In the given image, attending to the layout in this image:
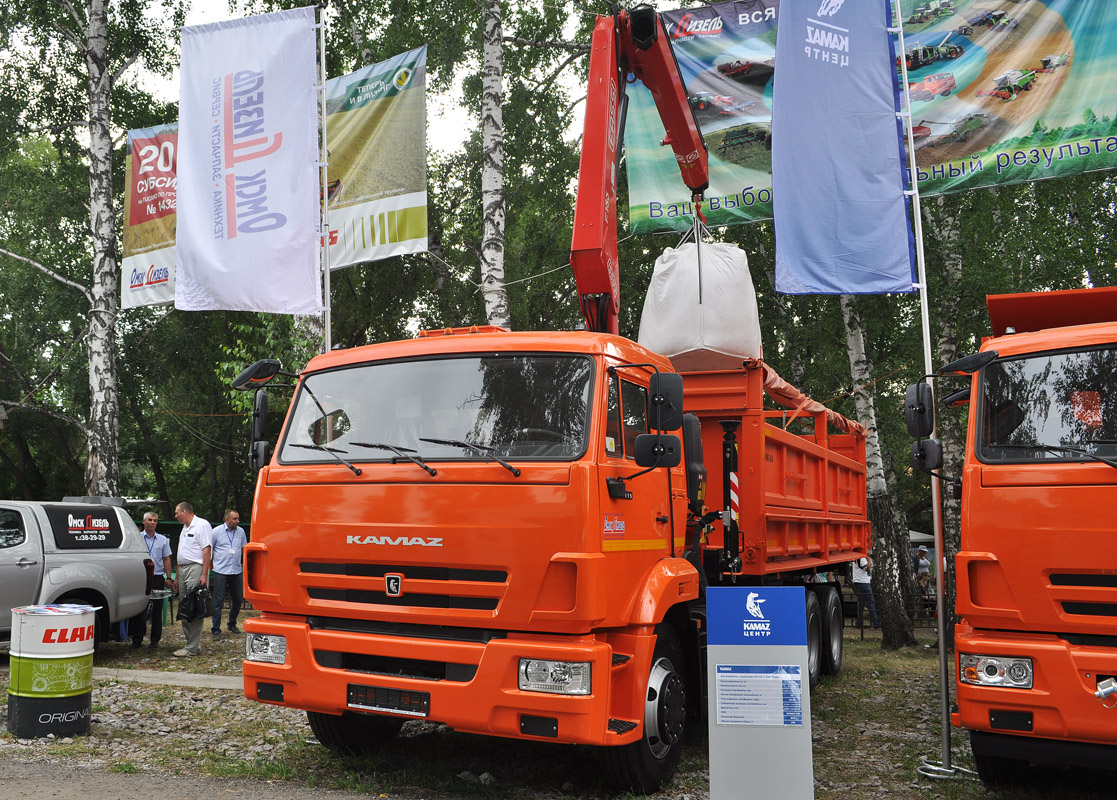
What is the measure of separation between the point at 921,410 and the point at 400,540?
134 inches

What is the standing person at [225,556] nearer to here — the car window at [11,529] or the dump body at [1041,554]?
the car window at [11,529]

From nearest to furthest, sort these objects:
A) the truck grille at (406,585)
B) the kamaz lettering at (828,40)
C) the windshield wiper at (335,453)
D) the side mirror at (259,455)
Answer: the truck grille at (406,585), the windshield wiper at (335,453), the side mirror at (259,455), the kamaz lettering at (828,40)

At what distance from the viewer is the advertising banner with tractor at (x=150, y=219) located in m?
15.3

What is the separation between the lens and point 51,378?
26.1 metres

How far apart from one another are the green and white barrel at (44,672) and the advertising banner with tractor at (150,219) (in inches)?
370

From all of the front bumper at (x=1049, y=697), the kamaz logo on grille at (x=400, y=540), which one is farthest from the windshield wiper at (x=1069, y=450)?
the kamaz logo on grille at (x=400, y=540)

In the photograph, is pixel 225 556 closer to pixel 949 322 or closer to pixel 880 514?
pixel 880 514

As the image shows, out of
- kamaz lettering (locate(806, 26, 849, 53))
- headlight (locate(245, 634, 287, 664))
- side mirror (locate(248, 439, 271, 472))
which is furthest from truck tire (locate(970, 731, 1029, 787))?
kamaz lettering (locate(806, 26, 849, 53))

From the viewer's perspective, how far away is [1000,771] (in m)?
5.64

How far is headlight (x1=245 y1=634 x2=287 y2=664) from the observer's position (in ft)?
18.2

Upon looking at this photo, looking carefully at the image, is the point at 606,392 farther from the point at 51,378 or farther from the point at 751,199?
the point at 51,378

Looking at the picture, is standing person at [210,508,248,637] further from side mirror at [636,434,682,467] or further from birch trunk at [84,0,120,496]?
side mirror at [636,434,682,467]

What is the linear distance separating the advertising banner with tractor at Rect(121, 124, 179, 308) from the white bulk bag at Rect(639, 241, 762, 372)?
10705 mm

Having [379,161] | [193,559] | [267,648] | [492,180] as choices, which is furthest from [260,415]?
[193,559]
